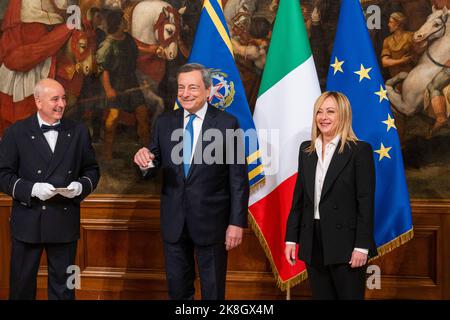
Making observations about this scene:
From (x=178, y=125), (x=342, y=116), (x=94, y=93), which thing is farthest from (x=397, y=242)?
(x=94, y=93)

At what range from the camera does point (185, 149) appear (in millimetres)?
3609

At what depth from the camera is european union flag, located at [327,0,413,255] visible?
4086 mm

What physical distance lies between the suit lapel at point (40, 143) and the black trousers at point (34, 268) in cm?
58

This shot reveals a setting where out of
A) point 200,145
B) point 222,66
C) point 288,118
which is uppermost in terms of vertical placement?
point 222,66

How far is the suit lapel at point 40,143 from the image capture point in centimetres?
365

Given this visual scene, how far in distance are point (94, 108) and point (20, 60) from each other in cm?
79

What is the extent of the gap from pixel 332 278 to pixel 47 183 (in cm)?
188

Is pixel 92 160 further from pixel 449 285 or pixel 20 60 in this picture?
pixel 449 285

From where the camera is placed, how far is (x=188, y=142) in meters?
3.62

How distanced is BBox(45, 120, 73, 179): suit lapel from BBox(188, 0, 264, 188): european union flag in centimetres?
114

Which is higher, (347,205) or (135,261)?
(347,205)

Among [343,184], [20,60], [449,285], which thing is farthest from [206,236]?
[20,60]

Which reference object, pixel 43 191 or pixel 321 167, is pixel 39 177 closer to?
pixel 43 191

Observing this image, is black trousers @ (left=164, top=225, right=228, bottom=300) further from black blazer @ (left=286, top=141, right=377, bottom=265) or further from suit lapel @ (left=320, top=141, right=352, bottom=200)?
suit lapel @ (left=320, top=141, right=352, bottom=200)
